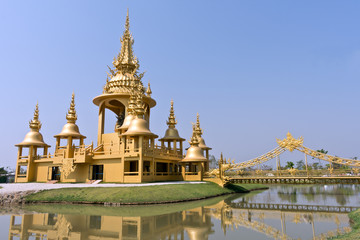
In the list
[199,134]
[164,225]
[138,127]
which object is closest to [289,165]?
[199,134]

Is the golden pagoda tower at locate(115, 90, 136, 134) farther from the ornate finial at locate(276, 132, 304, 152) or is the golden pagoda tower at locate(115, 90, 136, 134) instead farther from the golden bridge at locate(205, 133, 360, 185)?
the ornate finial at locate(276, 132, 304, 152)

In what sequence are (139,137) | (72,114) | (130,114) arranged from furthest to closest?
(72,114) < (130,114) < (139,137)

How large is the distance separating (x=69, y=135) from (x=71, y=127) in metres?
1.26

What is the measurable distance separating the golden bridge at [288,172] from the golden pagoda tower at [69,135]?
47.7 feet

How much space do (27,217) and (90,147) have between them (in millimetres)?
13197

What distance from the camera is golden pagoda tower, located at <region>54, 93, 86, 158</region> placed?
2897 centimetres

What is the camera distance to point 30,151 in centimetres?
3111

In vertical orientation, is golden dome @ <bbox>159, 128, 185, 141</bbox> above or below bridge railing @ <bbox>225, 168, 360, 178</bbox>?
above

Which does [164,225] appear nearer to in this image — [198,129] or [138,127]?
[138,127]

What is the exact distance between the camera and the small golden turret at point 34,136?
3122 cm

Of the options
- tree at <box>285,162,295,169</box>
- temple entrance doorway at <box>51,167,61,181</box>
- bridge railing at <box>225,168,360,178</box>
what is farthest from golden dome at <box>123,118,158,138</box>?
tree at <box>285,162,295,169</box>

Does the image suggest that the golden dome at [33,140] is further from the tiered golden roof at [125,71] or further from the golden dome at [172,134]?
the golden dome at [172,134]

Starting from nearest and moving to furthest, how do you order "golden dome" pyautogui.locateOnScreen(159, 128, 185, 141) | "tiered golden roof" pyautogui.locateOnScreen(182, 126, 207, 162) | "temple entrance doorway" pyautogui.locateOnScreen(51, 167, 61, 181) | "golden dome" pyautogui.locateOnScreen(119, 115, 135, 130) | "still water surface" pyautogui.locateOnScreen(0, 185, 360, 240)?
"still water surface" pyautogui.locateOnScreen(0, 185, 360, 240) → "golden dome" pyautogui.locateOnScreen(119, 115, 135, 130) → "tiered golden roof" pyautogui.locateOnScreen(182, 126, 207, 162) → "temple entrance doorway" pyautogui.locateOnScreen(51, 167, 61, 181) → "golden dome" pyautogui.locateOnScreen(159, 128, 185, 141)

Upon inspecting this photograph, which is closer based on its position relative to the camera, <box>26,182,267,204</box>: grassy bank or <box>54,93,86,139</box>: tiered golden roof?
<box>26,182,267,204</box>: grassy bank
